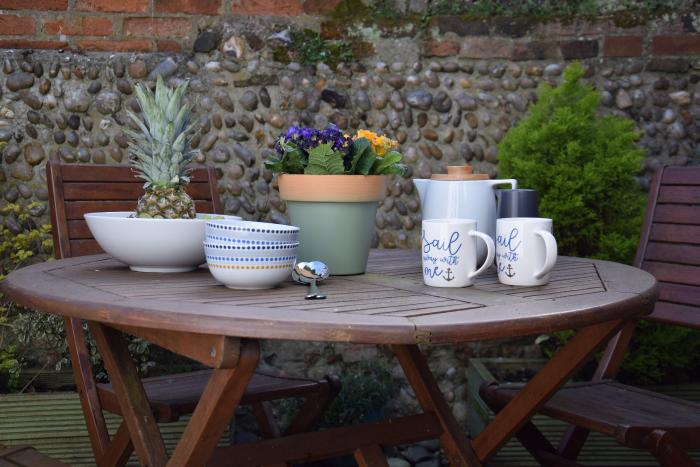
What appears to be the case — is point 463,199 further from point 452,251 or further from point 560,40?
point 560,40

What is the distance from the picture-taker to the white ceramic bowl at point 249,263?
1.55 m

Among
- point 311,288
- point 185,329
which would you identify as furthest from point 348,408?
point 185,329

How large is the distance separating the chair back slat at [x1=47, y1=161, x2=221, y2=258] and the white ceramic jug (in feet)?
3.44

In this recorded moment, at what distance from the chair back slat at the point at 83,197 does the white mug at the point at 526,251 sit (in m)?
1.30

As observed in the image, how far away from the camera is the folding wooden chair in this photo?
2.03 meters

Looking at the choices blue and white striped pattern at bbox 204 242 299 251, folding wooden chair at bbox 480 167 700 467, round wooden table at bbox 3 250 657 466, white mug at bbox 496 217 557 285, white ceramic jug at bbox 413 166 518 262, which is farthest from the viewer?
folding wooden chair at bbox 480 167 700 467

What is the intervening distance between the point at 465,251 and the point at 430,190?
0.32 metres

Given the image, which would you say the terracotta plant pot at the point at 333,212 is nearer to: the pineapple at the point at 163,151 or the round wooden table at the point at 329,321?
the round wooden table at the point at 329,321

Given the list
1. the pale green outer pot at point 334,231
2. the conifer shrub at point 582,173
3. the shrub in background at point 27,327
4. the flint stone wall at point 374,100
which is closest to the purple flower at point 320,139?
the pale green outer pot at point 334,231

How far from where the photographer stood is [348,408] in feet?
11.5

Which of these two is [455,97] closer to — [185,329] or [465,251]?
[465,251]

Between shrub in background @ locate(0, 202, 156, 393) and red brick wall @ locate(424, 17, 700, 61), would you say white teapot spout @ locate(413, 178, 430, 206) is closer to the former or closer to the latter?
shrub in background @ locate(0, 202, 156, 393)

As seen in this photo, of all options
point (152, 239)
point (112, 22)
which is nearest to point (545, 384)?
point (152, 239)

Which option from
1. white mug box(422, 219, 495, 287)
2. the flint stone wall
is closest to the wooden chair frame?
white mug box(422, 219, 495, 287)
